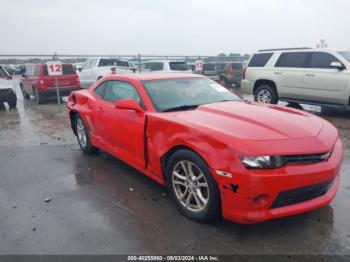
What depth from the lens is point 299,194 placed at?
287 centimetres

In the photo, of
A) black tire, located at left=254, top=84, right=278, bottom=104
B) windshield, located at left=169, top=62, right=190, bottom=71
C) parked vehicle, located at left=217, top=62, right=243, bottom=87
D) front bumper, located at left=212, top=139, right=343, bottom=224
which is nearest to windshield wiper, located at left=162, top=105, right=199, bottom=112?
front bumper, located at left=212, top=139, right=343, bottom=224

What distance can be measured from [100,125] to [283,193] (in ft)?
10.0

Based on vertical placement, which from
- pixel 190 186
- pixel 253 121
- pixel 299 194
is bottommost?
pixel 190 186

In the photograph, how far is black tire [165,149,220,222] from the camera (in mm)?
2992

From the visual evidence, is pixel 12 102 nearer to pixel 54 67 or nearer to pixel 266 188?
pixel 54 67

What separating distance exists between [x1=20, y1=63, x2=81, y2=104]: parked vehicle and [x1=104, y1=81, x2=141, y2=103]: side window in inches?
343

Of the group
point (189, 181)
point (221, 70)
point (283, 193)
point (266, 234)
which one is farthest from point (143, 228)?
point (221, 70)

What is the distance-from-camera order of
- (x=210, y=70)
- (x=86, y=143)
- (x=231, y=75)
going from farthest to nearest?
(x=210, y=70)
(x=231, y=75)
(x=86, y=143)

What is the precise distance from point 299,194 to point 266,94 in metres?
7.73

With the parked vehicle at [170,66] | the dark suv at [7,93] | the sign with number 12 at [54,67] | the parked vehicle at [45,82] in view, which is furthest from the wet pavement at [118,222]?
the parked vehicle at [170,66]

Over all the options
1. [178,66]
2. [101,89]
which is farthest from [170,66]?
[101,89]

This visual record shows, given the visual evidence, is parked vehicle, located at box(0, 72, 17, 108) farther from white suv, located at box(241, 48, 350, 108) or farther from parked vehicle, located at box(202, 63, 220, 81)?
parked vehicle, located at box(202, 63, 220, 81)

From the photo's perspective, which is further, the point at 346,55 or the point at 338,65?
the point at 346,55

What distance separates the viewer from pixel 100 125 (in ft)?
16.0
